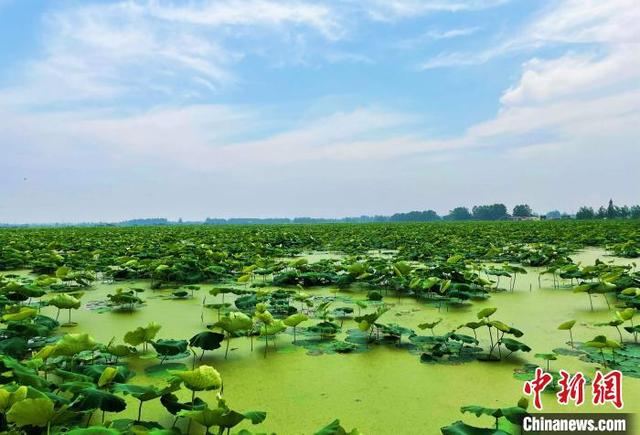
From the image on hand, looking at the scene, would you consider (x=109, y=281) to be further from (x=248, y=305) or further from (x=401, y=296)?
(x=401, y=296)

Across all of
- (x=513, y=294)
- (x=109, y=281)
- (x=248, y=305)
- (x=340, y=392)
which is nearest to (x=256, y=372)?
(x=340, y=392)

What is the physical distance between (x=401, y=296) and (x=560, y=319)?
5.41 feet

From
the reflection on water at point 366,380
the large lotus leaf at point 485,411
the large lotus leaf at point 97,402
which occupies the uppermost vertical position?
the large lotus leaf at point 97,402

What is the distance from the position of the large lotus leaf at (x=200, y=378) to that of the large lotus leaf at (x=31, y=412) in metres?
0.46

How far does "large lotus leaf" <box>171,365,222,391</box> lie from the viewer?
187 centimetres

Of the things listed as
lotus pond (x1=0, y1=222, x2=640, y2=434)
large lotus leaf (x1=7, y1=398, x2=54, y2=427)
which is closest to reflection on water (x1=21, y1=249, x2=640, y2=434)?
lotus pond (x1=0, y1=222, x2=640, y2=434)

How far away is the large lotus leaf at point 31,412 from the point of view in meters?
A: 1.54

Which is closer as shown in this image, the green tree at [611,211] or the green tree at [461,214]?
the green tree at [611,211]

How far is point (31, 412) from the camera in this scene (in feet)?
5.13

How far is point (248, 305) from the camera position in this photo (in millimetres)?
4113

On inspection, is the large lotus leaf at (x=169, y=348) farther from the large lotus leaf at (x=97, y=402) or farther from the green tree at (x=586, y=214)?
the green tree at (x=586, y=214)

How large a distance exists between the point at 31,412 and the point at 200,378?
0.60 meters

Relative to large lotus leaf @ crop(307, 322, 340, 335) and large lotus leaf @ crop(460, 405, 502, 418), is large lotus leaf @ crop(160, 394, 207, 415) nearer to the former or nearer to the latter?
large lotus leaf @ crop(460, 405, 502, 418)

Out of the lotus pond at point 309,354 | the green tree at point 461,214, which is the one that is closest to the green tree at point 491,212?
the green tree at point 461,214
